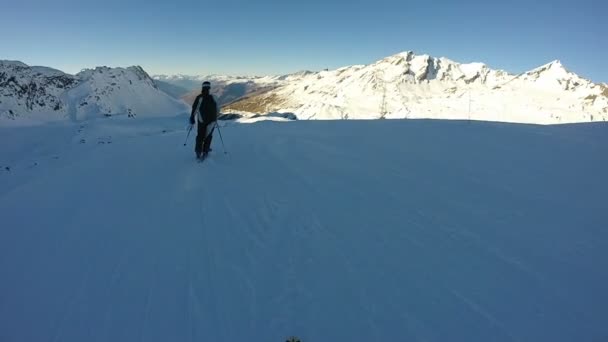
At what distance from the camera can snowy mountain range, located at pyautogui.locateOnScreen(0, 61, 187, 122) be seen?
Result: 2630 inches

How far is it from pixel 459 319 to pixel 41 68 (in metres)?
121

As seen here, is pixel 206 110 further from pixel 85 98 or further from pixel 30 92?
pixel 30 92

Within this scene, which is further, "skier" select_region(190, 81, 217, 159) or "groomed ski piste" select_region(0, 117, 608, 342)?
"skier" select_region(190, 81, 217, 159)

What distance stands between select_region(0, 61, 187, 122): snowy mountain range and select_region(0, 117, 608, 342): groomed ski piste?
6234 centimetres

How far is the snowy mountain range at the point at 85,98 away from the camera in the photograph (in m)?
66.8

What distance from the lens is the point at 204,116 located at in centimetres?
1189

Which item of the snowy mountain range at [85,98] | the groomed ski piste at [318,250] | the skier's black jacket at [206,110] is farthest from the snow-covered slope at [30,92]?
the groomed ski piste at [318,250]

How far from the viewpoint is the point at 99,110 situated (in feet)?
212

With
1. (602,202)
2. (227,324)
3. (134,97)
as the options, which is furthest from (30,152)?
(134,97)

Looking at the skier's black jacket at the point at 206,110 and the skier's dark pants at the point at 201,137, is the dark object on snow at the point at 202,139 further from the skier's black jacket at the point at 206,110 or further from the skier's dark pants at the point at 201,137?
the skier's black jacket at the point at 206,110

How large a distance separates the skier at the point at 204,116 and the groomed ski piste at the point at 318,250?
2.27 ft

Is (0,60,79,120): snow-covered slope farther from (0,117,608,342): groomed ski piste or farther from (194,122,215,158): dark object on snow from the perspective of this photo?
(0,117,608,342): groomed ski piste

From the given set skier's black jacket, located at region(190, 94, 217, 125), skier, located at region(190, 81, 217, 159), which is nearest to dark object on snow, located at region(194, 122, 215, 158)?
skier, located at region(190, 81, 217, 159)

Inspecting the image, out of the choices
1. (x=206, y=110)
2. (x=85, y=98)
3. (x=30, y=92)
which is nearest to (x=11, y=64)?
(x=30, y=92)
